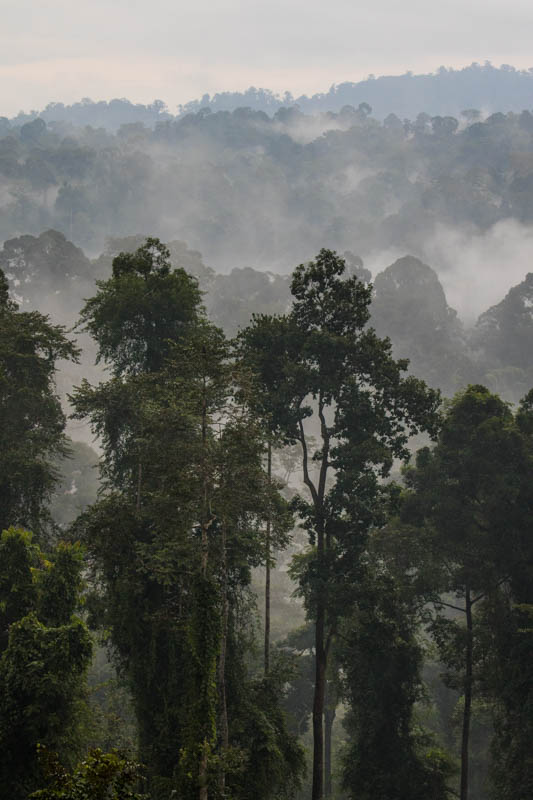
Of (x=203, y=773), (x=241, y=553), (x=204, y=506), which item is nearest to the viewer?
(x=203, y=773)

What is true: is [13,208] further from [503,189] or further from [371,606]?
[371,606]

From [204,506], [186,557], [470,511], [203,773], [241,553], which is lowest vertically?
→ [203,773]

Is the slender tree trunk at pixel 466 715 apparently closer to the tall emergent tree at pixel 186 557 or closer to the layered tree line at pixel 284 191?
the tall emergent tree at pixel 186 557

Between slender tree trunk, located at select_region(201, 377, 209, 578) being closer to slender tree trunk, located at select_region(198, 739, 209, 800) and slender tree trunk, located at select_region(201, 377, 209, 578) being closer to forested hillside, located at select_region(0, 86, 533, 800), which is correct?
forested hillside, located at select_region(0, 86, 533, 800)

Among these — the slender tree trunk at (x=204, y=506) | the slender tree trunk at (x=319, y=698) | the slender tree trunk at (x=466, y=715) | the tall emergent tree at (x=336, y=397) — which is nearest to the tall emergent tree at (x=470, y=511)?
the slender tree trunk at (x=466, y=715)

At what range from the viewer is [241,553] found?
1684 centimetres

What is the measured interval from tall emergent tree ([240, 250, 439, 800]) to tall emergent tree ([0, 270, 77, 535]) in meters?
6.27

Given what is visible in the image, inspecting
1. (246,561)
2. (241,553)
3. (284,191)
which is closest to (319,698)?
(246,561)

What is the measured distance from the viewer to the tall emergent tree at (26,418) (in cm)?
1966

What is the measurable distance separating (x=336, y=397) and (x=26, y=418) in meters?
9.65

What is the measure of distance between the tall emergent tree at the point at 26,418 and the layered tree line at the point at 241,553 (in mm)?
66

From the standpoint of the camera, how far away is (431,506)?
71.8ft

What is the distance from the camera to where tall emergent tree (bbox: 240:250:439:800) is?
68.7ft

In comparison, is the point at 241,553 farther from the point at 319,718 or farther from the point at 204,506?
the point at 319,718
